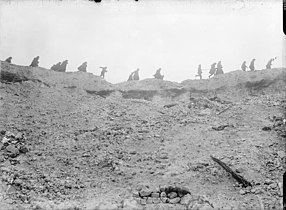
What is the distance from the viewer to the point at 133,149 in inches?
438

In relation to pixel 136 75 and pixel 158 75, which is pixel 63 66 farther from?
pixel 158 75

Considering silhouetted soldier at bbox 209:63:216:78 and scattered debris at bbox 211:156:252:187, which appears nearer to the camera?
scattered debris at bbox 211:156:252:187

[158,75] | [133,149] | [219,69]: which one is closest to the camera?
[133,149]

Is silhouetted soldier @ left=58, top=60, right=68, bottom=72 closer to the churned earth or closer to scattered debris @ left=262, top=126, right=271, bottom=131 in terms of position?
the churned earth

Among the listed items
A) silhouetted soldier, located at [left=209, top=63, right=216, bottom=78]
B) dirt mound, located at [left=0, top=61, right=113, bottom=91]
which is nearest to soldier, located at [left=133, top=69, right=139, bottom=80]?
dirt mound, located at [left=0, top=61, right=113, bottom=91]

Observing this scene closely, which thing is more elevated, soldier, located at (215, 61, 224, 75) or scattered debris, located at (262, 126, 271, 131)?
soldier, located at (215, 61, 224, 75)

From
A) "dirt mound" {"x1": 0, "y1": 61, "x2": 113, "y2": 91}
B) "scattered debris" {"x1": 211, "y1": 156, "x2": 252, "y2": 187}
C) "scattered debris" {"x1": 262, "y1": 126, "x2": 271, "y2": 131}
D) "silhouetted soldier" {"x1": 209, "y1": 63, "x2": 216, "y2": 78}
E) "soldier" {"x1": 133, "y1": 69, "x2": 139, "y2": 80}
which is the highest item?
"silhouetted soldier" {"x1": 209, "y1": 63, "x2": 216, "y2": 78}

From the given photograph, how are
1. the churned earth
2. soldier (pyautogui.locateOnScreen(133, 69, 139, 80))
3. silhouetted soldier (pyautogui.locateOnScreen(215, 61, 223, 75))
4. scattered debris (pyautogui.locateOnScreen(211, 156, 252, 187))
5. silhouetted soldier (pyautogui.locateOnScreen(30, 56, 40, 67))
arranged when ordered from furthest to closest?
soldier (pyautogui.locateOnScreen(133, 69, 139, 80)), silhouetted soldier (pyautogui.locateOnScreen(215, 61, 223, 75)), silhouetted soldier (pyautogui.locateOnScreen(30, 56, 40, 67)), scattered debris (pyautogui.locateOnScreen(211, 156, 252, 187)), the churned earth

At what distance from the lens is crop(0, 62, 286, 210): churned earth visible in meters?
8.09

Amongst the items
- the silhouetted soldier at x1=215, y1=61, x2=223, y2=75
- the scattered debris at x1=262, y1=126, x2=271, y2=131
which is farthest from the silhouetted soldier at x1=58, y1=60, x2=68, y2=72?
the scattered debris at x1=262, y1=126, x2=271, y2=131

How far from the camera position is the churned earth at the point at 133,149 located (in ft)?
26.6

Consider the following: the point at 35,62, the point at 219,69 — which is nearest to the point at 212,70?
the point at 219,69

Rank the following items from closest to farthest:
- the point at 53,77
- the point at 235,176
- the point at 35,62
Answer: the point at 235,176 → the point at 53,77 → the point at 35,62

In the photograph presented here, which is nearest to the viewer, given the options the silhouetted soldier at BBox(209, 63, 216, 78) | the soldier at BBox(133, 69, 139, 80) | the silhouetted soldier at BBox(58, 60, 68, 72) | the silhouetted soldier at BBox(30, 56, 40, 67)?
the silhouetted soldier at BBox(30, 56, 40, 67)
